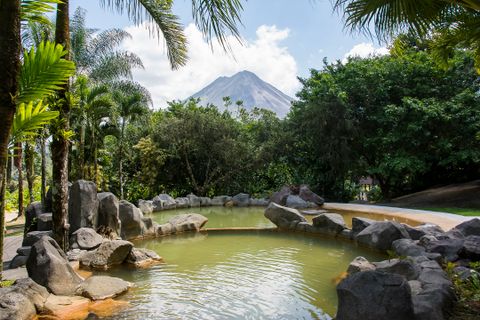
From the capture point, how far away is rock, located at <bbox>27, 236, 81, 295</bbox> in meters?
5.19

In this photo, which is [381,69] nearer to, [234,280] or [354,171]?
[354,171]

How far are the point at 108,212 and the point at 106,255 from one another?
2219mm

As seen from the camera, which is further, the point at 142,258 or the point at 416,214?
the point at 416,214

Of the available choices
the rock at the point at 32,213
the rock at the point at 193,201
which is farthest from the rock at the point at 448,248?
the rock at the point at 193,201

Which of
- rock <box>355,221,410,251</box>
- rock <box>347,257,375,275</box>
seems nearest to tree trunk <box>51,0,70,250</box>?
rock <box>347,257,375,275</box>

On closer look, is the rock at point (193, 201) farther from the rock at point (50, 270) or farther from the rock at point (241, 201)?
the rock at point (50, 270)

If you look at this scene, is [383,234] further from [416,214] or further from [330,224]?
[416,214]

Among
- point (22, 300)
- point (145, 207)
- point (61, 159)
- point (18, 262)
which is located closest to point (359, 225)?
point (61, 159)

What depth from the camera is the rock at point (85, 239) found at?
24.9 ft

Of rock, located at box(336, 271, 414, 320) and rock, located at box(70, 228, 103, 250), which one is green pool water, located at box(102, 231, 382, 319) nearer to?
rock, located at box(70, 228, 103, 250)

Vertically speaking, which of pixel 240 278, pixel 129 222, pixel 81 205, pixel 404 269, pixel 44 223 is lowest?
pixel 240 278

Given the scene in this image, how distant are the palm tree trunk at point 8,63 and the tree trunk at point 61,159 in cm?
328

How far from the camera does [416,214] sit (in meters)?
11.9

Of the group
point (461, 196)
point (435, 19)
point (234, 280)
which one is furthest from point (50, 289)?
point (461, 196)
